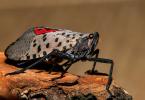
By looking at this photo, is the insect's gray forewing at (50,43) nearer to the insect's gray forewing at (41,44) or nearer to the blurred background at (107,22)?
the insect's gray forewing at (41,44)

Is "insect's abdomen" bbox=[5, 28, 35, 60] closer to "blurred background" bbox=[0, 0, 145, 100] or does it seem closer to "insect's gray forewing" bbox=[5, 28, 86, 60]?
"insect's gray forewing" bbox=[5, 28, 86, 60]

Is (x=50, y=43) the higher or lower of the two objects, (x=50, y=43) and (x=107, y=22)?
the lower

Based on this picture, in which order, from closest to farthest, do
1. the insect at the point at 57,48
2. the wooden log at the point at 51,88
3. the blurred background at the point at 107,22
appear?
1. the wooden log at the point at 51,88
2. the insect at the point at 57,48
3. the blurred background at the point at 107,22

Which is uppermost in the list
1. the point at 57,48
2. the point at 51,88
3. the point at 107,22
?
the point at 107,22

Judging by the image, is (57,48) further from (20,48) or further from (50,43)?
(20,48)

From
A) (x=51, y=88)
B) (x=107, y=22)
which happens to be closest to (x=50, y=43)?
(x=51, y=88)

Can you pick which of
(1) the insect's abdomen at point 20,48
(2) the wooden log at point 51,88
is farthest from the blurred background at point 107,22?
(2) the wooden log at point 51,88

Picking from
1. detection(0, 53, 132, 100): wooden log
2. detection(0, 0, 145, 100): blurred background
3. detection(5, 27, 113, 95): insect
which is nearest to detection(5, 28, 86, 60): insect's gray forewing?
detection(5, 27, 113, 95): insect
